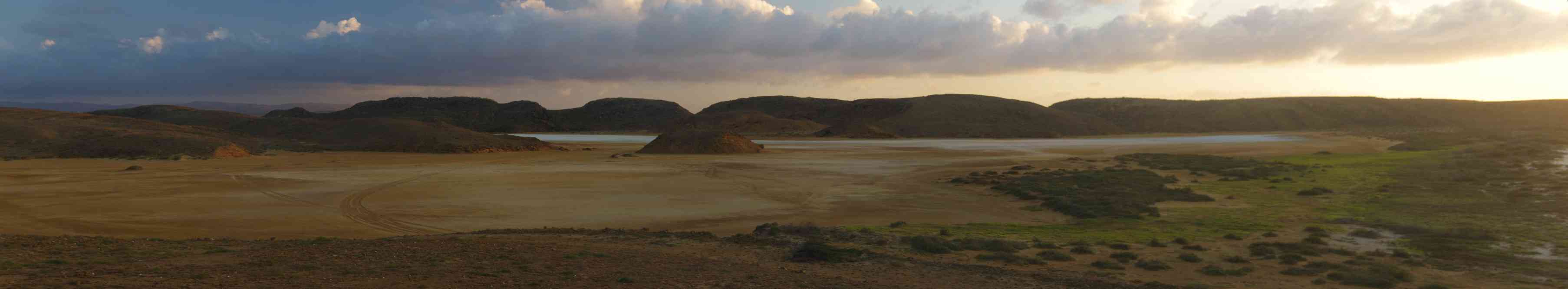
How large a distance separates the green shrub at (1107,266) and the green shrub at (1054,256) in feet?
1.08

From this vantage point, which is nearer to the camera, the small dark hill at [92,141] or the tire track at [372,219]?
the tire track at [372,219]

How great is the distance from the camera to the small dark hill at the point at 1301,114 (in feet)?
363

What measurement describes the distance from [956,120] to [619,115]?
7487 cm

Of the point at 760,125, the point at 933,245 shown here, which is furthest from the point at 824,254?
the point at 760,125

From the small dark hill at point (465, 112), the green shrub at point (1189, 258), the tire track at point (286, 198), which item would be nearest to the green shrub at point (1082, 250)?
the green shrub at point (1189, 258)

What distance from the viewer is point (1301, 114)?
385 feet

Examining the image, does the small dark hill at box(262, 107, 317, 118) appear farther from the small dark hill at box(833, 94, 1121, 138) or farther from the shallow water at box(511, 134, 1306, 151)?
the small dark hill at box(833, 94, 1121, 138)

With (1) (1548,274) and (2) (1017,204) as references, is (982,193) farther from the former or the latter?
(1) (1548,274)

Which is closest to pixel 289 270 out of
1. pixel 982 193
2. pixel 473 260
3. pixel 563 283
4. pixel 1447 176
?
pixel 473 260

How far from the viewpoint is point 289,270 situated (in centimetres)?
893

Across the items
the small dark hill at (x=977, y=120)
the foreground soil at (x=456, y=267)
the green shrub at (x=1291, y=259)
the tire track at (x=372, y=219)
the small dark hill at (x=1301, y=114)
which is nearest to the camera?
the foreground soil at (x=456, y=267)

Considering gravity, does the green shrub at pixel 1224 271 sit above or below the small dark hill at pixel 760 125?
below

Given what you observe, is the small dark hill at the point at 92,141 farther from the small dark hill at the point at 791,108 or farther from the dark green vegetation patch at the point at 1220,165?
the small dark hill at the point at 791,108

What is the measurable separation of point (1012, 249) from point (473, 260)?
673 cm
